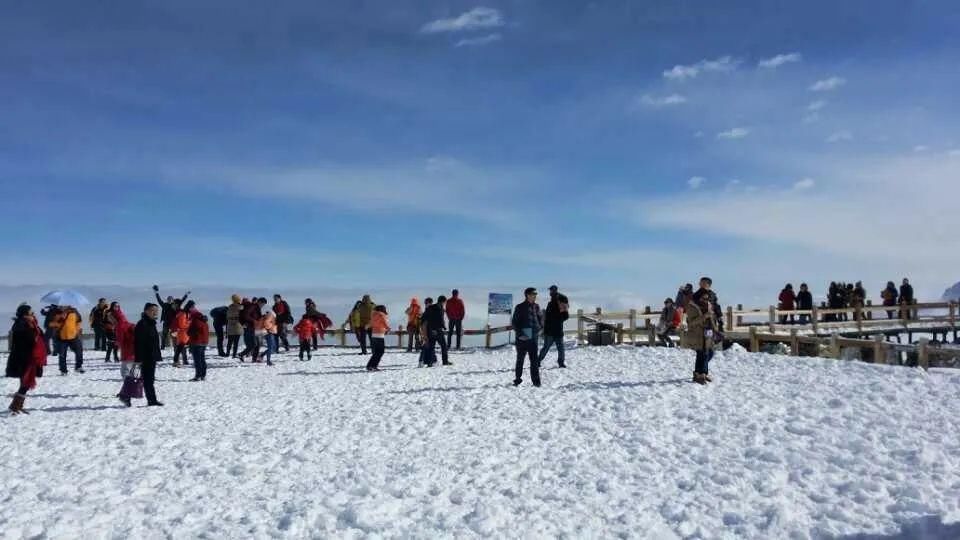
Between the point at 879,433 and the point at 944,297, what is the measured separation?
458 inches

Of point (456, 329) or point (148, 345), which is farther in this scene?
point (456, 329)

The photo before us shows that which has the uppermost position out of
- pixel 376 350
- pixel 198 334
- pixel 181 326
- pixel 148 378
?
pixel 181 326

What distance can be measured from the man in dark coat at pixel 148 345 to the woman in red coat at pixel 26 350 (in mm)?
1610

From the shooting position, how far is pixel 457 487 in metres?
8.28

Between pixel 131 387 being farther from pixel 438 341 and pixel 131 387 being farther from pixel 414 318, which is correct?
pixel 414 318

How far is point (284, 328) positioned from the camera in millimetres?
26688

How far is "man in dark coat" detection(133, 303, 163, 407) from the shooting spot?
13.7 meters

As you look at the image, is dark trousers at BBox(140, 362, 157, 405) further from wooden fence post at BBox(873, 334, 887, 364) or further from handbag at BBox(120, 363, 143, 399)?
wooden fence post at BBox(873, 334, 887, 364)

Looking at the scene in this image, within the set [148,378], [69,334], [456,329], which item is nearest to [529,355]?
[148,378]

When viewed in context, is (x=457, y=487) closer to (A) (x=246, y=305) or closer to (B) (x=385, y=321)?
(B) (x=385, y=321)

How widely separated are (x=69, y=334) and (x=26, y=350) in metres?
Result: 7.31

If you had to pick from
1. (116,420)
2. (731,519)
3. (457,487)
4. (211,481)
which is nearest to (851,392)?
(731,519)

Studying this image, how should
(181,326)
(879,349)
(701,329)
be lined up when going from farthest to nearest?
(181,326), (879,349), (701,329)

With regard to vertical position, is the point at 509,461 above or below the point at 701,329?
below
